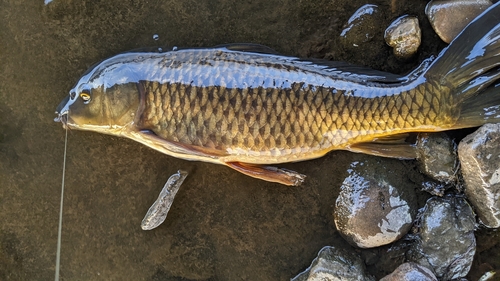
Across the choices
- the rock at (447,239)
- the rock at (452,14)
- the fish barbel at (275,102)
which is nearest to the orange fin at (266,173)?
the fish barbel at (275,102)

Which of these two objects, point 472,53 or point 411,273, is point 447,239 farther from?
point 472,53

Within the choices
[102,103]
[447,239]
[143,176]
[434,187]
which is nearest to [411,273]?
[447,239]

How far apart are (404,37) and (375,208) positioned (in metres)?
0.97

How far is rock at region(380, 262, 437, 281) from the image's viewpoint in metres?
2.33

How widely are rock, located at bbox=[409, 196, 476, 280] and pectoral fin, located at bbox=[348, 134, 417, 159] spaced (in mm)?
343

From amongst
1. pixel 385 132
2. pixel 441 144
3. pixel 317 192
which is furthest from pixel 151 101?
pixel 441 144

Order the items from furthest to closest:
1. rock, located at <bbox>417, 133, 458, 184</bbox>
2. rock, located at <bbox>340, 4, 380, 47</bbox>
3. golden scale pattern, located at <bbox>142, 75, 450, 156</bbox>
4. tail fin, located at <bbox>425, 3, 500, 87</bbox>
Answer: rock, located at <bbox>340, 4, 380, 47</bbox> < rock, located at <bbox>417, 133, 458, 184</bbox> < golden scale pattern, located at <bbox>142, 75, 450, 156</bbox> < tail fin, located at <bbox>425, 3, 500, 87</bbox>

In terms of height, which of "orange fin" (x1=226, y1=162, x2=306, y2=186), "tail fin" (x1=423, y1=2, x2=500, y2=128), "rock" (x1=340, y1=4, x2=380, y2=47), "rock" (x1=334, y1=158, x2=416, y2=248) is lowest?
"rock" (x1=334, y1=158, x2=416, y2=248)

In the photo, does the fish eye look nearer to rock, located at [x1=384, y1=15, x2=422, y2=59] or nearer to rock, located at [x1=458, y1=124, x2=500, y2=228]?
rock, located at [x1=384, y1=15, x2=422, y2=59]

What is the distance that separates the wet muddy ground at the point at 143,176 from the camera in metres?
2.59

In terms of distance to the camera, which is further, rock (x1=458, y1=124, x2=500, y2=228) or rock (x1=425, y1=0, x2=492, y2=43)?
rock (x1=425, y1=0, x2=492, y2=43)

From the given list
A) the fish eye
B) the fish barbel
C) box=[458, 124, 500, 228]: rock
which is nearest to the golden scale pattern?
the fish barbel

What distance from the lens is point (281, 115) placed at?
235 centimetres

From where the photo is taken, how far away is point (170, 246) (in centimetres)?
268
